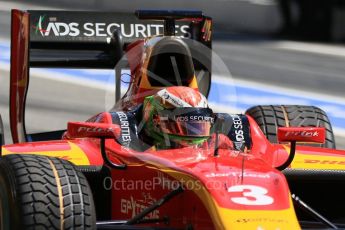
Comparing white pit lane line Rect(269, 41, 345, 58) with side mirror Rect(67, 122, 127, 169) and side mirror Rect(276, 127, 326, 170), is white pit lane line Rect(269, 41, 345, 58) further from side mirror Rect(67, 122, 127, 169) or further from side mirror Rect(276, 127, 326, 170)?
side mirror Rect(67, 122, 127, 169)

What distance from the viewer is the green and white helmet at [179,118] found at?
634 cm

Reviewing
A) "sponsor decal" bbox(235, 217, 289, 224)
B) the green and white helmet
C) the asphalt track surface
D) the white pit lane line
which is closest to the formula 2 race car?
"sponsor decal" bbox(235, 217, 289, 224)

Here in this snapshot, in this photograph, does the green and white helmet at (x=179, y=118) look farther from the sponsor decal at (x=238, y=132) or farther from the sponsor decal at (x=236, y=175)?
the sponsor decal at (x=236, y=175)

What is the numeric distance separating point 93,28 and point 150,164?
3.73 metres

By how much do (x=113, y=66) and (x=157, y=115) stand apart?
9.85 feet

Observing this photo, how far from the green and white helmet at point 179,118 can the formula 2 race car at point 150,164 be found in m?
0.14

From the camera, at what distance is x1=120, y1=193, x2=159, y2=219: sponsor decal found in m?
6.30

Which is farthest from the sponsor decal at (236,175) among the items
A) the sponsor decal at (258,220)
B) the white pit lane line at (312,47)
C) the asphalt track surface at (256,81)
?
the white pit lane line at (312,47)

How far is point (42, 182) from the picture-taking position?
219 inches

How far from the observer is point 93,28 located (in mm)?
9641

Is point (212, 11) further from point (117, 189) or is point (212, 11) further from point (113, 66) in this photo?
point (117, 189)

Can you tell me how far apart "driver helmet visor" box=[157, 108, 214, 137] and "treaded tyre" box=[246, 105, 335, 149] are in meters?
1.87

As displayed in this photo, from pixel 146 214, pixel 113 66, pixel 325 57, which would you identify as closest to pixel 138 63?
pixel 113 66

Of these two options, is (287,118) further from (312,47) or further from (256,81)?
(312,47)
